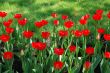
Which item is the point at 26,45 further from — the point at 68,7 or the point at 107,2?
the point at 107,2

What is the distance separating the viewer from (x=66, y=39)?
4.82 m

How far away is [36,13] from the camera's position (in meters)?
6.57

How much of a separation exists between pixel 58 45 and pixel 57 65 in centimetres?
121

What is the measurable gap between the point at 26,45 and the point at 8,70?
74cm

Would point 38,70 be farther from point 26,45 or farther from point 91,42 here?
point 91,42

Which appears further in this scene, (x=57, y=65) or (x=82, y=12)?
(x=82, y=12)

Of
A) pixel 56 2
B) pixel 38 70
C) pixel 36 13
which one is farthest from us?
pixel 56 2

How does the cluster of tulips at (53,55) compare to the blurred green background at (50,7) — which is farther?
the blurred green background at (50,7)

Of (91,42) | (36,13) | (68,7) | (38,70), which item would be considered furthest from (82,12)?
(38,70)

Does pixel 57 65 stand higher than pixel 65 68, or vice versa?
pixel 57 65

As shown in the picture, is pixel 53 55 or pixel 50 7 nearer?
pixel 53 55

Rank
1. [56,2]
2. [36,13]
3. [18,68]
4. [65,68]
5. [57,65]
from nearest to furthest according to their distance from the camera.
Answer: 1. [57,65]
2. [65,68]
3. [18,68]
4. [36,13]
5. [56,2]

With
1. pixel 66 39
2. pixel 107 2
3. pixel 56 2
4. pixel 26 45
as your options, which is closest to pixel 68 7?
pixel 56 2

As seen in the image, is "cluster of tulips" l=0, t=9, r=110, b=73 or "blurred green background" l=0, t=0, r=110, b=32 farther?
"blurred green background" l=0, t=0, r=110, b=32
